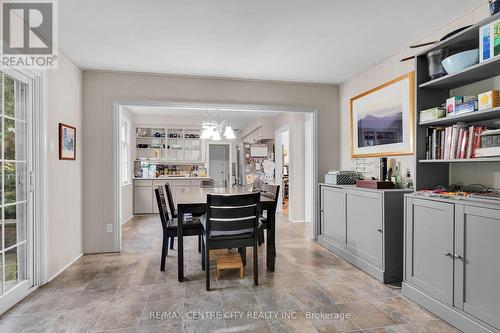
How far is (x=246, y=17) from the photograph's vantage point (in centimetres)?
244

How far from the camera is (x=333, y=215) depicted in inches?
148

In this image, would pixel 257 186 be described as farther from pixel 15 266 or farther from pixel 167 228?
pixel 15 266

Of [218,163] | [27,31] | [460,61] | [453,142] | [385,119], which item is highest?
[27,31]

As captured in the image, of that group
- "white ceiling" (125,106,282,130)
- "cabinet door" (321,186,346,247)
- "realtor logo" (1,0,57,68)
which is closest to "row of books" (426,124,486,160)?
"cabinet door" (321,186,346,247)

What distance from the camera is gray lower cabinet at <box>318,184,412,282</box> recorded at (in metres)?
2.79

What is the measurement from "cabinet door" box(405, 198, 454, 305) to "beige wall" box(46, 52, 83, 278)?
3.51 m

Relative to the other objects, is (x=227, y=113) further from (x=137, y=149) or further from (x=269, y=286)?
(x=269, y=286)

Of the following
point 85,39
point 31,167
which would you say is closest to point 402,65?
point 85,39

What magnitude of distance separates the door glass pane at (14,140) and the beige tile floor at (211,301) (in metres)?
1.29

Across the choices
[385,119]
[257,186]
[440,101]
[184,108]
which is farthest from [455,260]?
[184,108]

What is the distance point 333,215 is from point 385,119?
1405mm

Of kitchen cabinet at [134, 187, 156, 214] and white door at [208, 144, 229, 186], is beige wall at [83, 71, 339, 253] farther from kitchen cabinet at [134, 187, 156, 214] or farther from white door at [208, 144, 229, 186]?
white door at [208, 144, 229, 186]

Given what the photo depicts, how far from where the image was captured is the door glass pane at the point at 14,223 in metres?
2.31

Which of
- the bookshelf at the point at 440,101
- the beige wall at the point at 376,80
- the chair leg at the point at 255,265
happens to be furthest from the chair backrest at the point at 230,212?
the beige wall at the point at 376,80
